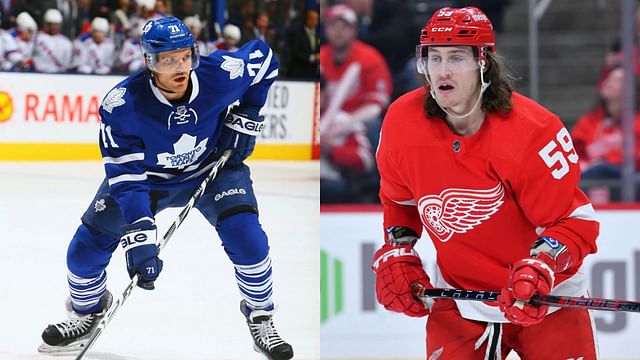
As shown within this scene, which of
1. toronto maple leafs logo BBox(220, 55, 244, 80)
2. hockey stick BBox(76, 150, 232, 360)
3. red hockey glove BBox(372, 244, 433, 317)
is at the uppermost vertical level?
toronto maple leafs logo BBox(220, 55, 244, 80)

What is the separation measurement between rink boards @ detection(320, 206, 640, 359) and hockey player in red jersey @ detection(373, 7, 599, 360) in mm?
1457

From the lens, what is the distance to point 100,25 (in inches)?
350

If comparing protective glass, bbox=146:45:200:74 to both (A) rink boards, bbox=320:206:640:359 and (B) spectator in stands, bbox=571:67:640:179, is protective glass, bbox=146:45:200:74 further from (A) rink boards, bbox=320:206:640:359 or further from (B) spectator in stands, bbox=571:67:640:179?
(B) spectator in stands, bbox=571:67:640:179

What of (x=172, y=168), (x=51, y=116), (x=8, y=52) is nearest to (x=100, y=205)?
(x=172, y=168)

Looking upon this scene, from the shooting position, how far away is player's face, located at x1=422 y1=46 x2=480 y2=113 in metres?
1.94

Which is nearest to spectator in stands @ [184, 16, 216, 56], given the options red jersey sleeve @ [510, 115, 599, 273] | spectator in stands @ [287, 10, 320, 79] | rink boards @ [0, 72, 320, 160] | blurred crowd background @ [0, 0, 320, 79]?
blurred crowd background @ [0, 0, 320, 79]

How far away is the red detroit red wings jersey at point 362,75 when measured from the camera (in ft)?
11.2

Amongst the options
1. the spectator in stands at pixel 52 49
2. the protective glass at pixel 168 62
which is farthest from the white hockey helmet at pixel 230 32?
the protective glass at pixel 168 62

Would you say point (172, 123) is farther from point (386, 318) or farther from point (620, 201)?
point (620, 201)

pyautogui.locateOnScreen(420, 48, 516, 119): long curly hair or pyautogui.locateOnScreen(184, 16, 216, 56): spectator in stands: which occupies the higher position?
pyautogui.locateOnScreen(420, 48, 516, 119): long curly hair

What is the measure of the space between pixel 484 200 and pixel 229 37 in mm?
7330

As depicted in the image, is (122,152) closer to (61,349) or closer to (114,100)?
(114,100)

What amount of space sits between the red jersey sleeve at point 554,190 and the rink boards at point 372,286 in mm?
1620

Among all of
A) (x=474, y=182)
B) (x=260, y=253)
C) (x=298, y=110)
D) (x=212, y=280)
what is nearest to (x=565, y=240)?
(x=474, y=182)
